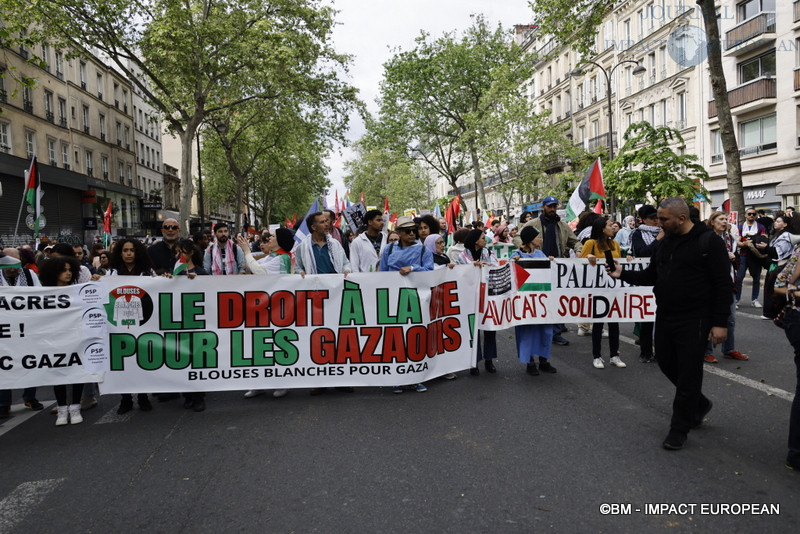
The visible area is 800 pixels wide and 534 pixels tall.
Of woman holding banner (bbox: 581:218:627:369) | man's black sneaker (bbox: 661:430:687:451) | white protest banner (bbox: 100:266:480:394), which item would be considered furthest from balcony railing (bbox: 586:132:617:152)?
man's black sneaker (bbox: 661:430:687:451)

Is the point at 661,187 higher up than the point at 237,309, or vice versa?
the point at 661,187

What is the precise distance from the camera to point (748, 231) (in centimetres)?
1359

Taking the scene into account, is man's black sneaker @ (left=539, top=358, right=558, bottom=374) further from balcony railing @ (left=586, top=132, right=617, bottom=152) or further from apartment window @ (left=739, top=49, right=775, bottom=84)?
balcony railing @ (left=586, top=132, right=617, bottom=152)

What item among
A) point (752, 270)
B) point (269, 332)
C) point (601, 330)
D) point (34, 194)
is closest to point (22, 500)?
point (269, 332)

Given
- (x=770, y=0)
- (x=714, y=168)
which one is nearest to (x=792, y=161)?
(x=714, y=168)

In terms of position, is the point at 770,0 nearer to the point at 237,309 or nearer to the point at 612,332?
the point at 612,332

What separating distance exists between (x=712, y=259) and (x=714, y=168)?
31.4 metres

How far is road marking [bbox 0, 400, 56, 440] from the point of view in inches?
223

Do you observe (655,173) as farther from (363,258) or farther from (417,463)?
(417,463)

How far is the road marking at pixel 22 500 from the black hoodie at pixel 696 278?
4425 millimetres

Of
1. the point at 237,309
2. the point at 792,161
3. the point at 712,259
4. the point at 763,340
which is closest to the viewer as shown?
the point at 712,259

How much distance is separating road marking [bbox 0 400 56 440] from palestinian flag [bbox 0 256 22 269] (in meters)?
1.43

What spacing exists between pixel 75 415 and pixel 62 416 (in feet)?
0.35

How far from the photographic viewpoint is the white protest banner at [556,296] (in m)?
6.89
